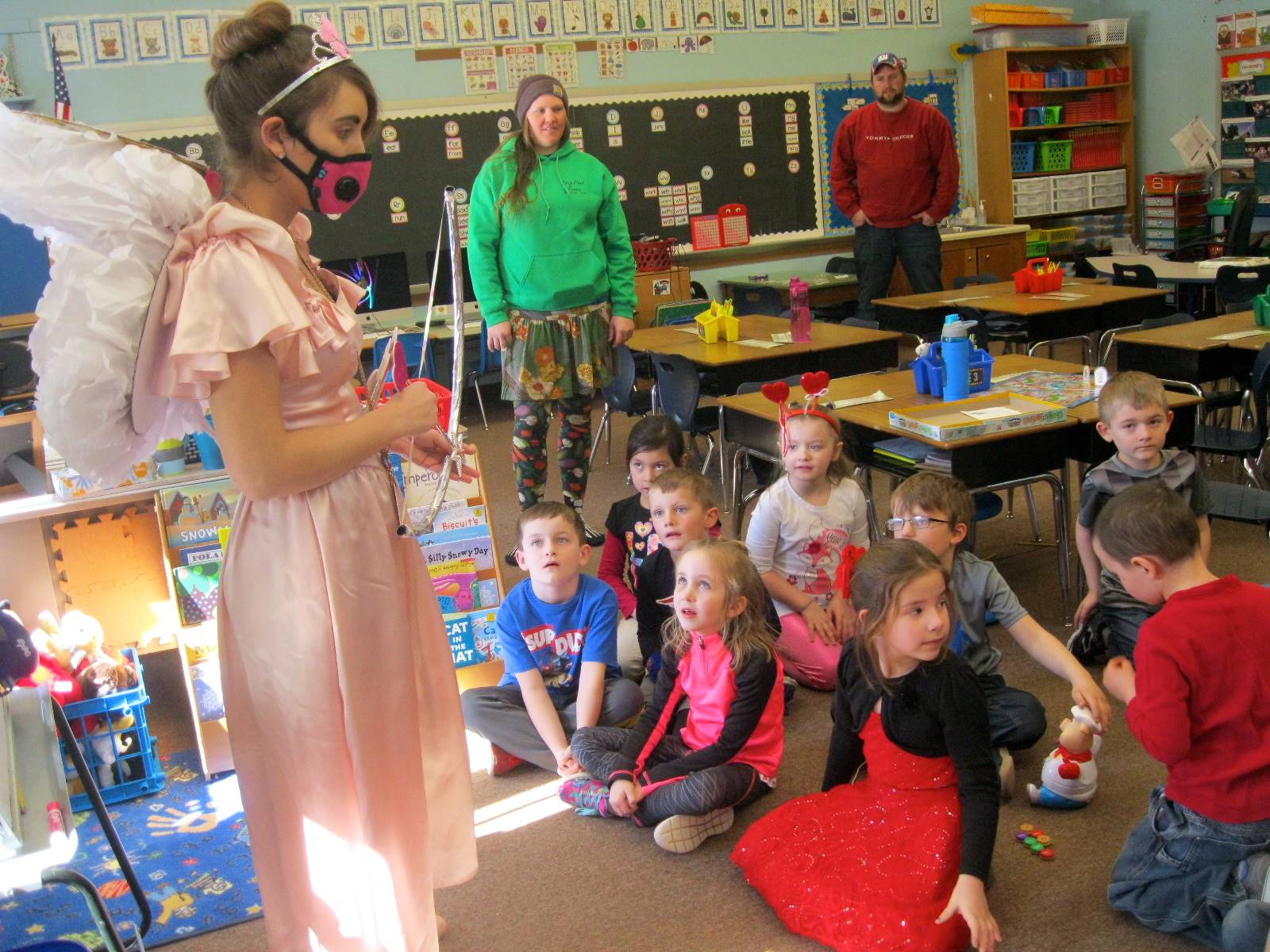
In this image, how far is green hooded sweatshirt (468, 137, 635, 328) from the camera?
13.3 feet

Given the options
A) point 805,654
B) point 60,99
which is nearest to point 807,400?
point 805,654

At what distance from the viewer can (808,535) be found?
320cm

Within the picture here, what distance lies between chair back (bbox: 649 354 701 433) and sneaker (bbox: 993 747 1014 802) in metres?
2.13

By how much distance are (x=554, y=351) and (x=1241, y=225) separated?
5.35 m

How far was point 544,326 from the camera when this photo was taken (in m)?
4.16

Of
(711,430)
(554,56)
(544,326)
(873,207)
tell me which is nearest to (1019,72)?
(873,207)

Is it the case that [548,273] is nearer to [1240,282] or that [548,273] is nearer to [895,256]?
[895,256]

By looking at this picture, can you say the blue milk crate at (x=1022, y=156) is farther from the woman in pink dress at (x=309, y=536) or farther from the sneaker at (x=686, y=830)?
A: the woman in pink dress at (x=309, y=536)

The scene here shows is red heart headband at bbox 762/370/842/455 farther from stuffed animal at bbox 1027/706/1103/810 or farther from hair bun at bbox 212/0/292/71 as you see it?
hair bun at bbox 212/0/292/71

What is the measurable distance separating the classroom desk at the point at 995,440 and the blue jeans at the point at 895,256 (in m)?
2.72

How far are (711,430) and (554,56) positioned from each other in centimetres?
397

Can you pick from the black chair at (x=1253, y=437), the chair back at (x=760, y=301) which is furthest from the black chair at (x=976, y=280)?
the black chair at (x=1253, y=437)

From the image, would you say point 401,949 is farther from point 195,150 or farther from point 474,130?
point 474,130

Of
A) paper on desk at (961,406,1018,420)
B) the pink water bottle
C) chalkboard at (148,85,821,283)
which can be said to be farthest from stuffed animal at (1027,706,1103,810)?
chalkboard at (148,85,821,283)
